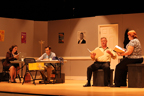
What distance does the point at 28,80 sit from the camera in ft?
28.0

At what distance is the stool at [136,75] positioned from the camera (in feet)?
21.9

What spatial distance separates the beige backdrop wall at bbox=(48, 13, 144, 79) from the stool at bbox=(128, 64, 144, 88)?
2.83 meters

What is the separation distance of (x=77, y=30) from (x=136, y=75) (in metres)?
4.23

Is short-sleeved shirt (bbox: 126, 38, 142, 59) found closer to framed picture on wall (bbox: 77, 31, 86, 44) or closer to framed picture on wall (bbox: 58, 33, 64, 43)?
framed picture on wall (bbox: 77, 31, 86, 44)

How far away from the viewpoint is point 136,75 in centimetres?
672

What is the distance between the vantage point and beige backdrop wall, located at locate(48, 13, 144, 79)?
952 cm

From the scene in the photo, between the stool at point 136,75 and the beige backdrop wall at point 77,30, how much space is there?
2830 millimetres

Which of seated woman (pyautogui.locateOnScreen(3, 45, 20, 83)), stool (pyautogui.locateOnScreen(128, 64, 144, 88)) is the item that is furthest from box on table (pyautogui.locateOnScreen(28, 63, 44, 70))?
stool (pyautogui.locateOnScreen(128, 64, 144, 88))

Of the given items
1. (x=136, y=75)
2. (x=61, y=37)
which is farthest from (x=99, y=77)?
(x=61, y=37)

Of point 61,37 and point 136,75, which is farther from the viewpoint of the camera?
point 61,37

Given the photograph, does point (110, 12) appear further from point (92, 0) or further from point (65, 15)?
point (65, 15)

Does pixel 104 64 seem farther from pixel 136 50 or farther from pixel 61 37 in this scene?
pixel 61 37

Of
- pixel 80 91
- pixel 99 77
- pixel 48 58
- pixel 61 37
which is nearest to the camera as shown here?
pixel 80 91

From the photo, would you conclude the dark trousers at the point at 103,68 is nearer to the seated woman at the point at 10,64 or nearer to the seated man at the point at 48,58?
the seated man at the point at 48,58
